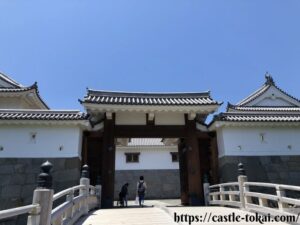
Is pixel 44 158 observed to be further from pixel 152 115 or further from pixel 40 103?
pixel 40 103

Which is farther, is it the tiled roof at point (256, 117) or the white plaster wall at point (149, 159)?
the white plaster wall at point (149, 159)

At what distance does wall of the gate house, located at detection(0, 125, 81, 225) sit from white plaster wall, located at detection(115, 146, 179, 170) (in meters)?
11.5

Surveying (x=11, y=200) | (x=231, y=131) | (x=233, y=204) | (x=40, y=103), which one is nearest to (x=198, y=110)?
(x=231, y=131)

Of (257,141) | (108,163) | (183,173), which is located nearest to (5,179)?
(108,163)

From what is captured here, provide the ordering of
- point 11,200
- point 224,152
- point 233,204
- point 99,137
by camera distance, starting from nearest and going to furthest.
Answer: point 233,204
point 11,200
point 224,152
point 99,137

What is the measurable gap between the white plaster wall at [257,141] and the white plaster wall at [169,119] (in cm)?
176

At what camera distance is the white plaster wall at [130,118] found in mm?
11695

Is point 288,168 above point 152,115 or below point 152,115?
below

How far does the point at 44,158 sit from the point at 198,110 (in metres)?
6.56

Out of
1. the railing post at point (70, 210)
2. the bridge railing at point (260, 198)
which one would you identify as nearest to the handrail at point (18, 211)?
the railing post at point (70, 210)

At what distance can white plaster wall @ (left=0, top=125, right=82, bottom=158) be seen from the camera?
10.3 m

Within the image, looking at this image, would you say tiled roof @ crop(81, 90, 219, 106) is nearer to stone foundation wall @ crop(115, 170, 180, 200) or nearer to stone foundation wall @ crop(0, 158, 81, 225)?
stone foundation wall @ crop(0, 158, 81, 225)

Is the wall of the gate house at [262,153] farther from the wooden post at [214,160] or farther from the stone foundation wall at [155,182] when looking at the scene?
the stone foundation wall at [155,182]

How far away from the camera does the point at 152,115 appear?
11.6 m
